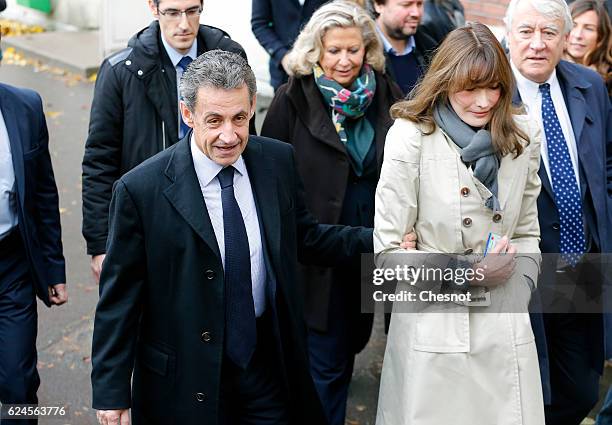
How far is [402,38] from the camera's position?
536cm

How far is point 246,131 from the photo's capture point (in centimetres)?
338

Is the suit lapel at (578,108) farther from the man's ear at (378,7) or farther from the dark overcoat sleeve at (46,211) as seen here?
the dark overcoat sleeve at (46,211)

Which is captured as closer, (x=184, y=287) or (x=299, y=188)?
(x=184, y=287)

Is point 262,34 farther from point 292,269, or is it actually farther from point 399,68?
point 292,269

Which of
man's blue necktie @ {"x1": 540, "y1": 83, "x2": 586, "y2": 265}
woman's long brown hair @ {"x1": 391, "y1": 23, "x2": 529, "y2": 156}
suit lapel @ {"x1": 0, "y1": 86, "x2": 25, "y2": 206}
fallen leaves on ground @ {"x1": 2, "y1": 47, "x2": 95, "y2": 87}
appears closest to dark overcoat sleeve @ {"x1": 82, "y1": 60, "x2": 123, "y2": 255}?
suit lapel @ {"x1": 0, "y1": 86, "x2": 25, "y2": 206}

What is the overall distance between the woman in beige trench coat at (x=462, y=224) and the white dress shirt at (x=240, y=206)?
0.49m

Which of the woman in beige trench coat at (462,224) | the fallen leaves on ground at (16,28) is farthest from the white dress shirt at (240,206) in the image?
the fallen leaves on ground at (16,28)

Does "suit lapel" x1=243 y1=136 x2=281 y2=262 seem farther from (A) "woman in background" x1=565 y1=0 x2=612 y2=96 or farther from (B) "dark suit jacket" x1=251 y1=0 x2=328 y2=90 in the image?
(B) "dark suit jacket" x1=251 y1=0 x2=328 y2=90

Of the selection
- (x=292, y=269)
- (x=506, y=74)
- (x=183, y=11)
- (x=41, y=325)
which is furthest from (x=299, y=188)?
(x=41, y=325)

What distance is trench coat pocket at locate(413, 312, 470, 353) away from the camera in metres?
3.55

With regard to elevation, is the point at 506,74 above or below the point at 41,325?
above

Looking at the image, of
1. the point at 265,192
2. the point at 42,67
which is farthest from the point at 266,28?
the point at 42,67

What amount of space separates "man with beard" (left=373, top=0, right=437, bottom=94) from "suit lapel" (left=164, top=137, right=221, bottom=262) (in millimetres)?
2076

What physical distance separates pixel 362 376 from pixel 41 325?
203 cm
